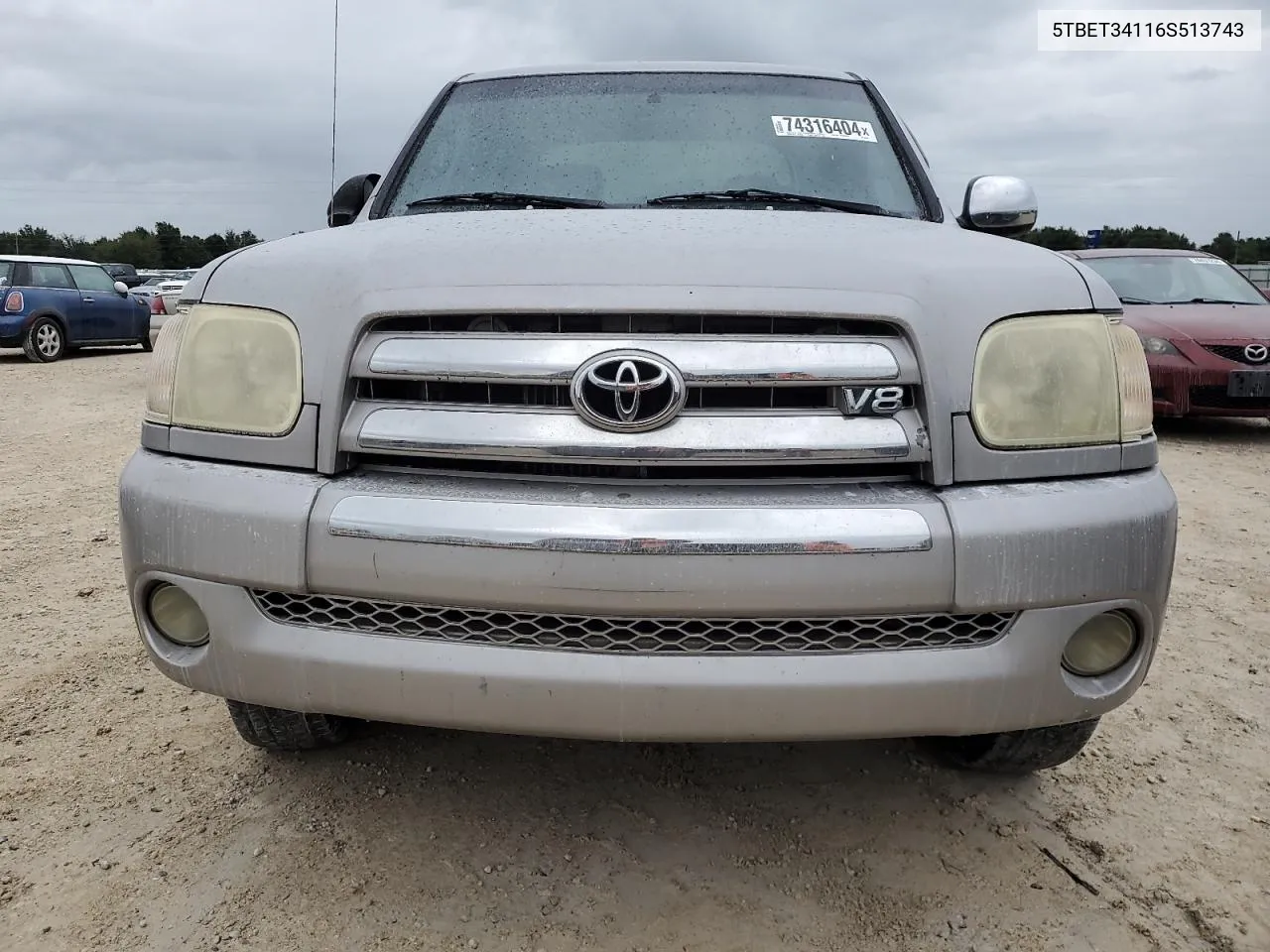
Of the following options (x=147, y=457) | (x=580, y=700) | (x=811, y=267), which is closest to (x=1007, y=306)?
(x=811, y=267)

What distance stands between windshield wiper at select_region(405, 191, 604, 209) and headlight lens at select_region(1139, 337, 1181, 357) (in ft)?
19.9

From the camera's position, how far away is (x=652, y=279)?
1588mm

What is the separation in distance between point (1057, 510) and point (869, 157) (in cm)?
145

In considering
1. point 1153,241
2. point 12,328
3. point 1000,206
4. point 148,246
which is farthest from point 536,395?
point 148,246

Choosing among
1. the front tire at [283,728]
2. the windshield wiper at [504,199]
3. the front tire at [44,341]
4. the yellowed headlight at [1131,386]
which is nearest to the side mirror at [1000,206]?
the yellowed headlight at [1131,386]

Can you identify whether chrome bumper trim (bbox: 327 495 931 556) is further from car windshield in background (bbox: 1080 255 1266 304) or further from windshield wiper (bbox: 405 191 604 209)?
car windshield in background (bbox: 1080 255 1266 304)

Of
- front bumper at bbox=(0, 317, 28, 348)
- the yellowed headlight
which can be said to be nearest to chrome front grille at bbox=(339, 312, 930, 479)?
the yellowed headlight

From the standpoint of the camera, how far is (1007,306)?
1.64m

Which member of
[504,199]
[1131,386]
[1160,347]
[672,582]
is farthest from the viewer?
[1160,347]

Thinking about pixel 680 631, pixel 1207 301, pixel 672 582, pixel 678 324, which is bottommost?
pixel 680 631

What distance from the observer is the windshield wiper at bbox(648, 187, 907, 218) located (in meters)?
2.40

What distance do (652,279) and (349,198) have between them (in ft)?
5.98

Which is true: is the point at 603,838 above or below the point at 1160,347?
below

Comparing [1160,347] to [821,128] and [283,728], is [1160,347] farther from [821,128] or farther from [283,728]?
[283,728]
